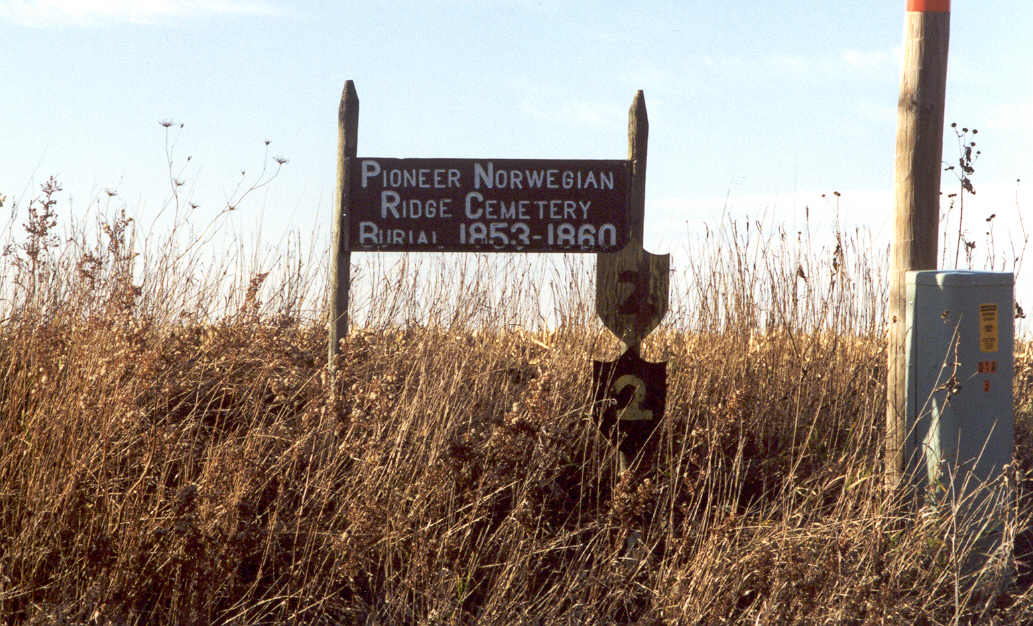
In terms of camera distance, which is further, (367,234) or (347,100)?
(347,100)

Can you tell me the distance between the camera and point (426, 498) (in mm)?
3980

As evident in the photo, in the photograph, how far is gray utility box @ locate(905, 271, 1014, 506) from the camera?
4.32 metres

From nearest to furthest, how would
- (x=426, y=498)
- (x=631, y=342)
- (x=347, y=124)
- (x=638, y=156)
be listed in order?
(x=426, y=498)
(x=631, y=342)
(x=638, y=156)
(x=347, y=124)

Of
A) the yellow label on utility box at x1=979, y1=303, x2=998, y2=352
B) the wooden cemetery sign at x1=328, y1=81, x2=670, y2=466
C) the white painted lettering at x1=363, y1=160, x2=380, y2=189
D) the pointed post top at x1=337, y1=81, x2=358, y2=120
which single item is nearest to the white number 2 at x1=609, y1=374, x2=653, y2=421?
the wooden cemetery sign at x1=328, y1=81, x2=670, y2=466

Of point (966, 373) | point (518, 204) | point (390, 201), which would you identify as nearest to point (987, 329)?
point (966, 373)

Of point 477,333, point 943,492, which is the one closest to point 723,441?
point 943,492

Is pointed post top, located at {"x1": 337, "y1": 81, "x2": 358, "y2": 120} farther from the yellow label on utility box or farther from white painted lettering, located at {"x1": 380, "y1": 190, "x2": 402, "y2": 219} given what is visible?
the yellow label on utility box

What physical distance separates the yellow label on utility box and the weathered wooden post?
3.15 meters

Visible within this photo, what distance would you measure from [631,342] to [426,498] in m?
1.38

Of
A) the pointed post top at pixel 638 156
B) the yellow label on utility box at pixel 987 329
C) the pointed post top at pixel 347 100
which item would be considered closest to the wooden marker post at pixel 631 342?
the pointed post top at pixel 638 156

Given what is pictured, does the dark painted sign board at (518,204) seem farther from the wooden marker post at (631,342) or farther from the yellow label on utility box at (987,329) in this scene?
the yellow label on utility box at (987,329)

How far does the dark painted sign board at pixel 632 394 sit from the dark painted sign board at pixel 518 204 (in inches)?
31.3

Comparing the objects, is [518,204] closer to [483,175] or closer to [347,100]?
[483,175]

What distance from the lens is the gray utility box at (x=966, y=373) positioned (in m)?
4.32
